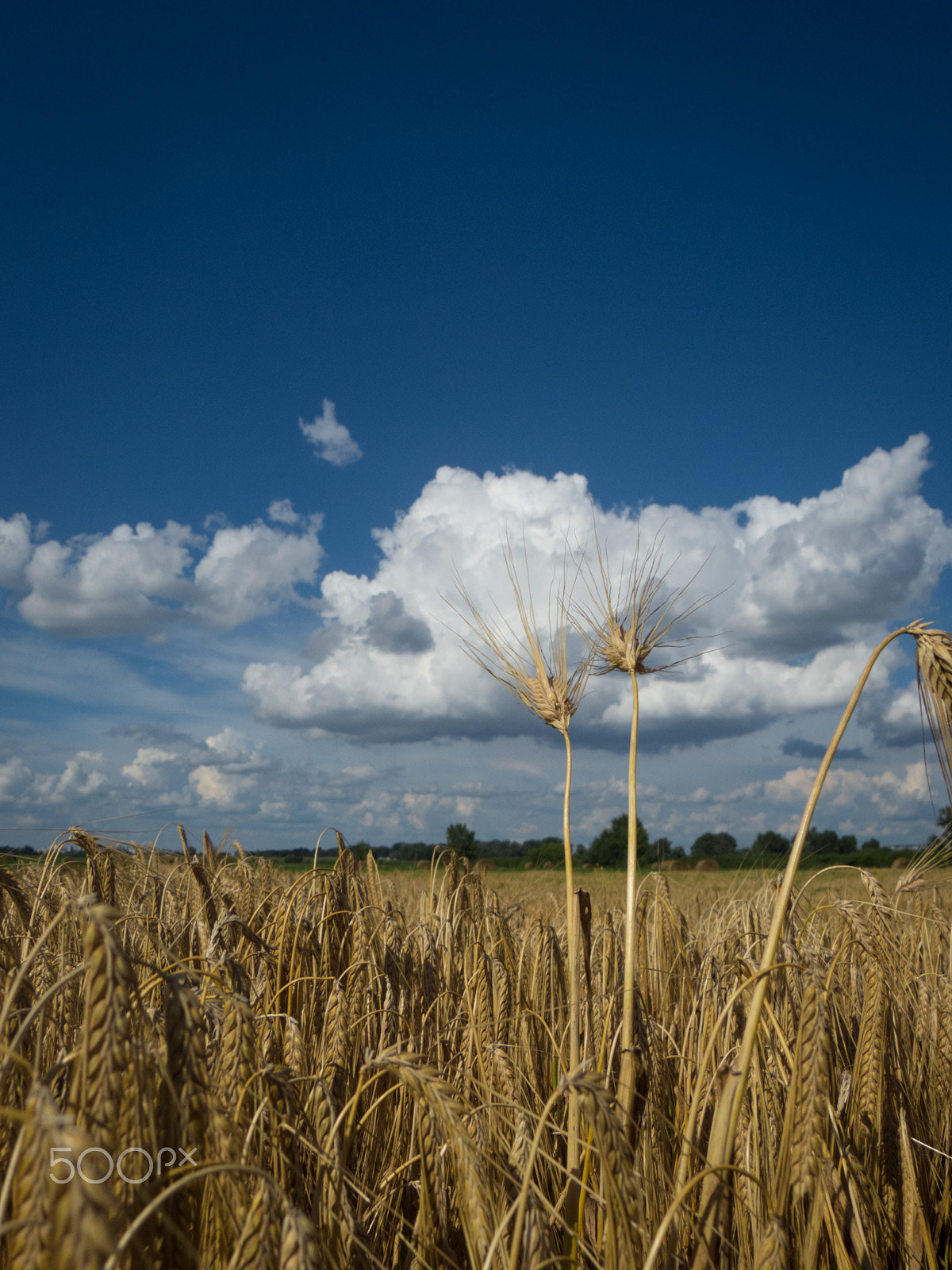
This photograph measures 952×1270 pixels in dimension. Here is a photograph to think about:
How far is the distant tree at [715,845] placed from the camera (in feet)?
159

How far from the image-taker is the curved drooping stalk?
1.64m

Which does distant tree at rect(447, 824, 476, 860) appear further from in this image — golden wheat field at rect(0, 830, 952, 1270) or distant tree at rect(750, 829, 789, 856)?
golden wheat field at rect(0, 830, 952, 1270)

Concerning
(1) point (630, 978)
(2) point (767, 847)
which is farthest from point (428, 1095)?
(2) point (767, 847)

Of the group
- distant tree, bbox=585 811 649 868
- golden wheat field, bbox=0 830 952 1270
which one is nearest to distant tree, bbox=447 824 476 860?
distant tree, bbox=585 811 649 868

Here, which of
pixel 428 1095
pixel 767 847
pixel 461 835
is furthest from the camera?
pixel 461 835

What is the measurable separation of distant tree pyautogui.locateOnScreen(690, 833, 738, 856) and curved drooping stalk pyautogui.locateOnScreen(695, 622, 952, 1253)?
49246mm

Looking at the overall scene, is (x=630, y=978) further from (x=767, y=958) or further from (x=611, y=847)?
(x=611, y=847)

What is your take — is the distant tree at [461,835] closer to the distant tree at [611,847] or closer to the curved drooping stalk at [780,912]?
the distant tree at [611,847]

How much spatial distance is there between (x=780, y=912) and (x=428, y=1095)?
0.95 meters

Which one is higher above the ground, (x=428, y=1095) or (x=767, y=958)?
(x=767, y=958)

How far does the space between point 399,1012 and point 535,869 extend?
30.5 metres

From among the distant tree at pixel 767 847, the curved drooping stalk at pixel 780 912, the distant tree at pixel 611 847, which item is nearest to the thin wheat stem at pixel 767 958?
the curved drooping stalk at pixel 780 912

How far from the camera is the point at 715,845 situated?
53125mm

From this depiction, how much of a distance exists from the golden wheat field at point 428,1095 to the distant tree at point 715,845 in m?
47.5
